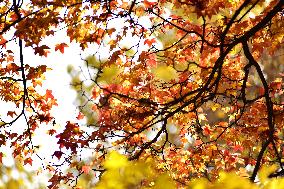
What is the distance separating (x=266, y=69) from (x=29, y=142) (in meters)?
8.95

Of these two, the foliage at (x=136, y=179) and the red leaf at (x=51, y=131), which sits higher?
the red leaf at (x=51, y=131)

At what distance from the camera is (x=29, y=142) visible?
19.6 ft

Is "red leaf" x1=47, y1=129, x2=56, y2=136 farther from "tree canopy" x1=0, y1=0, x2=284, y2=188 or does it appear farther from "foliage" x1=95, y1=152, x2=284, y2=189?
"foliage" x1=95, y1=152, x2=284, y2=189

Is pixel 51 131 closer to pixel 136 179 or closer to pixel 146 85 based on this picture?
pixel 146 85

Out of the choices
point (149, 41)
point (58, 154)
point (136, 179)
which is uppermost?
point (149, 41)

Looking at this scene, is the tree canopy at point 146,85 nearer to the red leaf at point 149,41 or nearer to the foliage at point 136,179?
the red leaf at point 149,41

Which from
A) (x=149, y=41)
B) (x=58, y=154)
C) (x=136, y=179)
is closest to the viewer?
(x=136, y=179)

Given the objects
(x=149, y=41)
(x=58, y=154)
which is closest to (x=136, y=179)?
(x=58, y=154)

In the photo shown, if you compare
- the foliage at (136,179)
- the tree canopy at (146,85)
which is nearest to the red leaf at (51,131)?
the tree canopy at (146,85)

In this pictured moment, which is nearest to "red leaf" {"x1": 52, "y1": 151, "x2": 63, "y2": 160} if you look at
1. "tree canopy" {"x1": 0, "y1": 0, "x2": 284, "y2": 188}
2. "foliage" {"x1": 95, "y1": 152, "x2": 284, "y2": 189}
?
"tree canopy" {"x1": 0, "y1": 0, "x2": 284, "y2": 188}

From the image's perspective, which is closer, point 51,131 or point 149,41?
point 149,41

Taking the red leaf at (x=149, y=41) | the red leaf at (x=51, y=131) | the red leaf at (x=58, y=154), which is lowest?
the red leaf at (x=58, y=154)

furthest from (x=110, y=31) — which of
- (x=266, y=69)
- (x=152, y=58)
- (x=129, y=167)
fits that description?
(x=266, y=69)

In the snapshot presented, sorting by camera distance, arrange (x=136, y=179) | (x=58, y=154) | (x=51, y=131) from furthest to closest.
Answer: (x=51, y=131)
(x=58, y=154)
(x=136, y=179)
